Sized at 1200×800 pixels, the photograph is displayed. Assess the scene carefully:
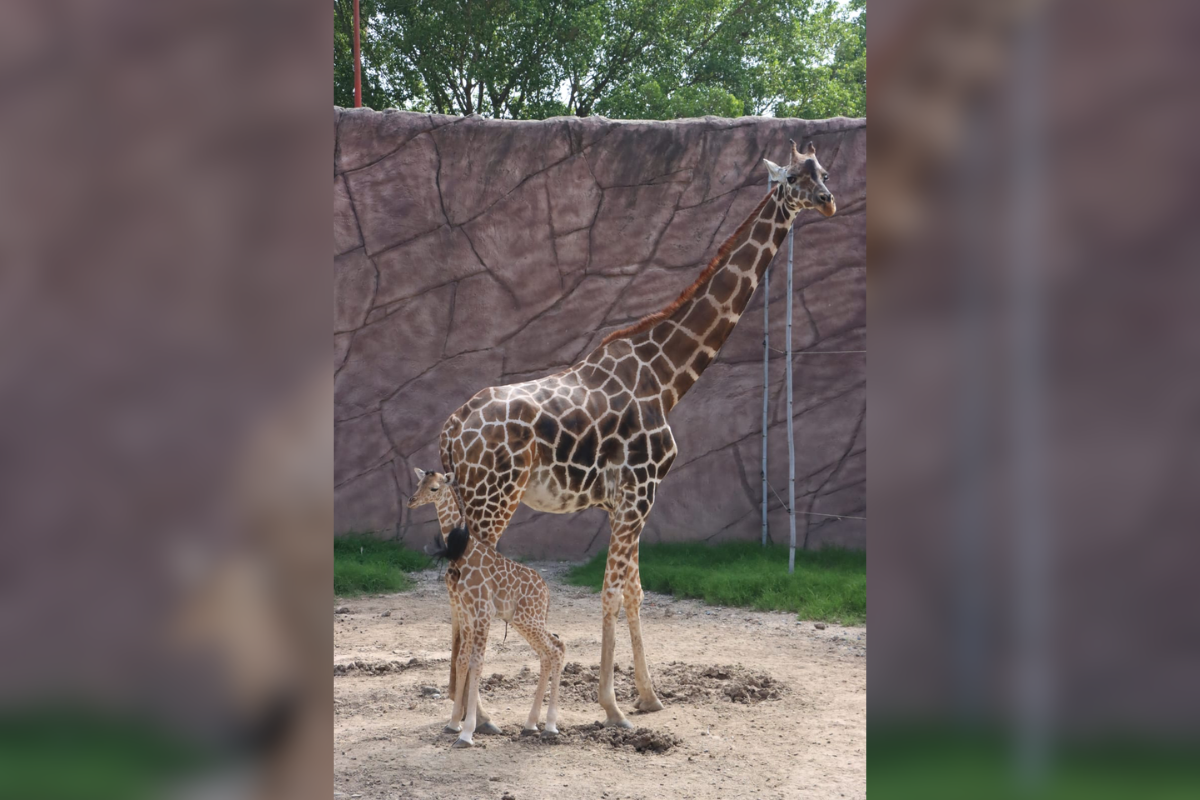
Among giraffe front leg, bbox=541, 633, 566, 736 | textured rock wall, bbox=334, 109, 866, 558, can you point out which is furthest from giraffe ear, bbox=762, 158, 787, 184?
textured rock wall, bbox=334, 109, 866, 558

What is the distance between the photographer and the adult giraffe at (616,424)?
4430 millimetres

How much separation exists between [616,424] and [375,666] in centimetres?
202

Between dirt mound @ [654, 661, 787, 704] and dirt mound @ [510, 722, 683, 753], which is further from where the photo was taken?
dirt mound @ [654, 661, 787, 704]

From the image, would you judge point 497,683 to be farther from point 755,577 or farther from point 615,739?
point 755,577

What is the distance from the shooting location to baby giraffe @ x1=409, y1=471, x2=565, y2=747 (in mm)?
4176

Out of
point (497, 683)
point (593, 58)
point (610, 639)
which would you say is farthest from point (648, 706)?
point (593, 58)

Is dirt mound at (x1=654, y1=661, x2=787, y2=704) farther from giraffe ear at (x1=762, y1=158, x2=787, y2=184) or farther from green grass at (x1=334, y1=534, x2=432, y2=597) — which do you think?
green grass at (x1=334, y1=534, x2=432, y2=597)

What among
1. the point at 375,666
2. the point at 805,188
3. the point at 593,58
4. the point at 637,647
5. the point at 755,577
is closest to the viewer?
the point at 637,647

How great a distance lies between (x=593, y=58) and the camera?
17.7m
